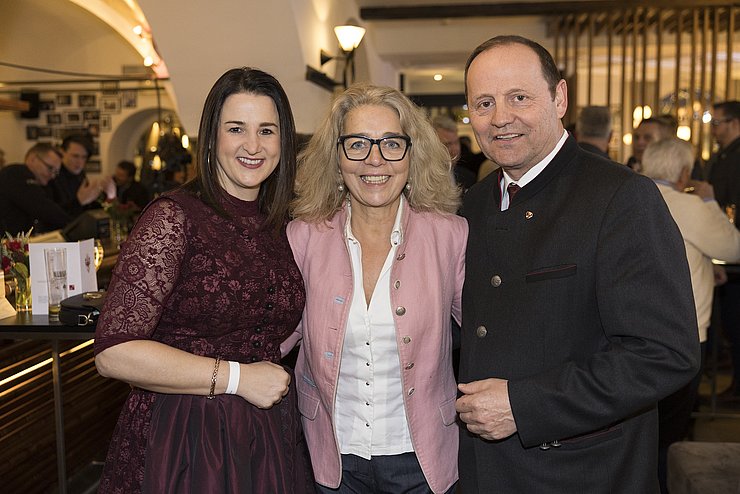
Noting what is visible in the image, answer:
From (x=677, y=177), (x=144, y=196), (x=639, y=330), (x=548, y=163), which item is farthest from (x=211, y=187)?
(x=144, y=196)

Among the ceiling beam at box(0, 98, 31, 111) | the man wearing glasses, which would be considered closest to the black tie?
the man wearing glasses

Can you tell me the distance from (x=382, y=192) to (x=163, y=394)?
0.79m

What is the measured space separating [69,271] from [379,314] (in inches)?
65.6

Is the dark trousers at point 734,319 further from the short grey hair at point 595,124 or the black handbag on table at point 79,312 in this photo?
the black handbag on table at point 79,312

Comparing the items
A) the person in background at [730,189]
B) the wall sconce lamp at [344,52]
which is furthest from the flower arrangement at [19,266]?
the person in background at [730,189]

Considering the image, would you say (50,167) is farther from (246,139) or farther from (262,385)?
(262,385)

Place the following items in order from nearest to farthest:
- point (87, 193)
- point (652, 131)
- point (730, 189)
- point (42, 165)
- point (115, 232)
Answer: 1. point (730, 189)
2. point (652, 131)
3. point (115, 232)
4. point (42, 165)
5. point (87, 193)

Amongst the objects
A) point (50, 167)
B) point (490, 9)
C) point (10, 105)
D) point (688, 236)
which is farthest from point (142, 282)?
point (10, 105)

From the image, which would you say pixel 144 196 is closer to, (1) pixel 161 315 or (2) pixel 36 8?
(2) pixel 36 8

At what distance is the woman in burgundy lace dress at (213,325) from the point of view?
181 cm

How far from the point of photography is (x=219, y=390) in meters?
1.88

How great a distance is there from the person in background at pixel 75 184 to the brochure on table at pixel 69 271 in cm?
428

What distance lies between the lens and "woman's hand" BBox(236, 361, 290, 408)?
1.90m

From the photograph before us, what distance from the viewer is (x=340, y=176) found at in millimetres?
2254
